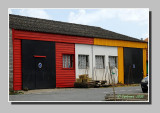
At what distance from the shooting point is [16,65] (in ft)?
58.0

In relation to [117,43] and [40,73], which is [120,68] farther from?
[40,73]

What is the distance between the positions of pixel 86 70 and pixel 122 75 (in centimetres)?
241

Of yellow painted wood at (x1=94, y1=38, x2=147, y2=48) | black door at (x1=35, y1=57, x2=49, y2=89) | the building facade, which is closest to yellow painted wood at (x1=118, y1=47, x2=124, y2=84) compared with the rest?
the building facade

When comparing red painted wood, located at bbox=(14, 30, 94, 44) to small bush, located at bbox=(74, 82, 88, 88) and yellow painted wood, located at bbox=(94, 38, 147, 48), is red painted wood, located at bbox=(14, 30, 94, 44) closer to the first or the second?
yellow painted wood, located at bbox=(94, 38, 147, 48)

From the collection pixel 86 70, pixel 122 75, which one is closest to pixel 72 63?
pixel 86 70

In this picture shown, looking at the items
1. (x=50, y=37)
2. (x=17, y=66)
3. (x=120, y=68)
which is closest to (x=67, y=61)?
(x=50, y=37)

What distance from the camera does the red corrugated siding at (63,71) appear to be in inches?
823

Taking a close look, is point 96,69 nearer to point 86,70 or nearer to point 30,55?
point 86,70

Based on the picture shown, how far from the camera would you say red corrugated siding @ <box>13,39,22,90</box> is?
17.7 m

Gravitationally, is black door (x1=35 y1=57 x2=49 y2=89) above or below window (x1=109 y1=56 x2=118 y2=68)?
below

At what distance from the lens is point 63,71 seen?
21.4m

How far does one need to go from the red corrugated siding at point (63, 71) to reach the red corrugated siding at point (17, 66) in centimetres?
318

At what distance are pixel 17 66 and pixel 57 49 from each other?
3793 millimetres

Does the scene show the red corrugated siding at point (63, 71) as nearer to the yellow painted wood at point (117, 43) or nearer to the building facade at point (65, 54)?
the building facade at point (65, 54)
